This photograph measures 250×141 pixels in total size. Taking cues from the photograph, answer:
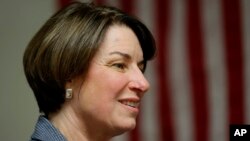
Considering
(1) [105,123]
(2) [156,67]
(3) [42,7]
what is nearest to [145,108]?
(2) [156,67]

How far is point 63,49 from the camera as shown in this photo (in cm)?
127

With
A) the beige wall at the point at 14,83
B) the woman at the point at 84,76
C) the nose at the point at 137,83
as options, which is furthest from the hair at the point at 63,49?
the beige wall at the point at 14,83

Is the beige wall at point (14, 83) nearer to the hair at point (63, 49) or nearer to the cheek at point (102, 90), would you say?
the hair at point (63, 49)

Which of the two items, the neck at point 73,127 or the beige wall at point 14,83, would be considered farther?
the beige wall at point 14,83

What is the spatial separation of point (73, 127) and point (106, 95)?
5.0 inches

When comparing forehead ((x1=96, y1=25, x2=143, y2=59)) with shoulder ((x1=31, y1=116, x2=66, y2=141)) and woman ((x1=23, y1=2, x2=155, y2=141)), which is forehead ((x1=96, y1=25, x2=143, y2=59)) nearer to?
woman ((x1=23, y1=2, x2=155, y2=141))

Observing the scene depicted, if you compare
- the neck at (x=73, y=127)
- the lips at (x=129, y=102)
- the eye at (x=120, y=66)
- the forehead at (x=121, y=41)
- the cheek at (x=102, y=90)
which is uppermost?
the forehead at (x=121, y=41)

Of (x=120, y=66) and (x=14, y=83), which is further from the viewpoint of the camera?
(x=14, y=83)

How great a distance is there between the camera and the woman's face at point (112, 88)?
129 cm

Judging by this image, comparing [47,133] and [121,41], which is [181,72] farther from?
[47,133]

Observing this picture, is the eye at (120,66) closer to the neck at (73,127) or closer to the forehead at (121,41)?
the forehead at (121,41)

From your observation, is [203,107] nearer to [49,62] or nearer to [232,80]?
[232,80]

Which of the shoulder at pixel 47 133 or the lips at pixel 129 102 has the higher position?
the lips at pixel 129 102

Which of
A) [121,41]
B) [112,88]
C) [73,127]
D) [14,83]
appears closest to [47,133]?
[73,127]
